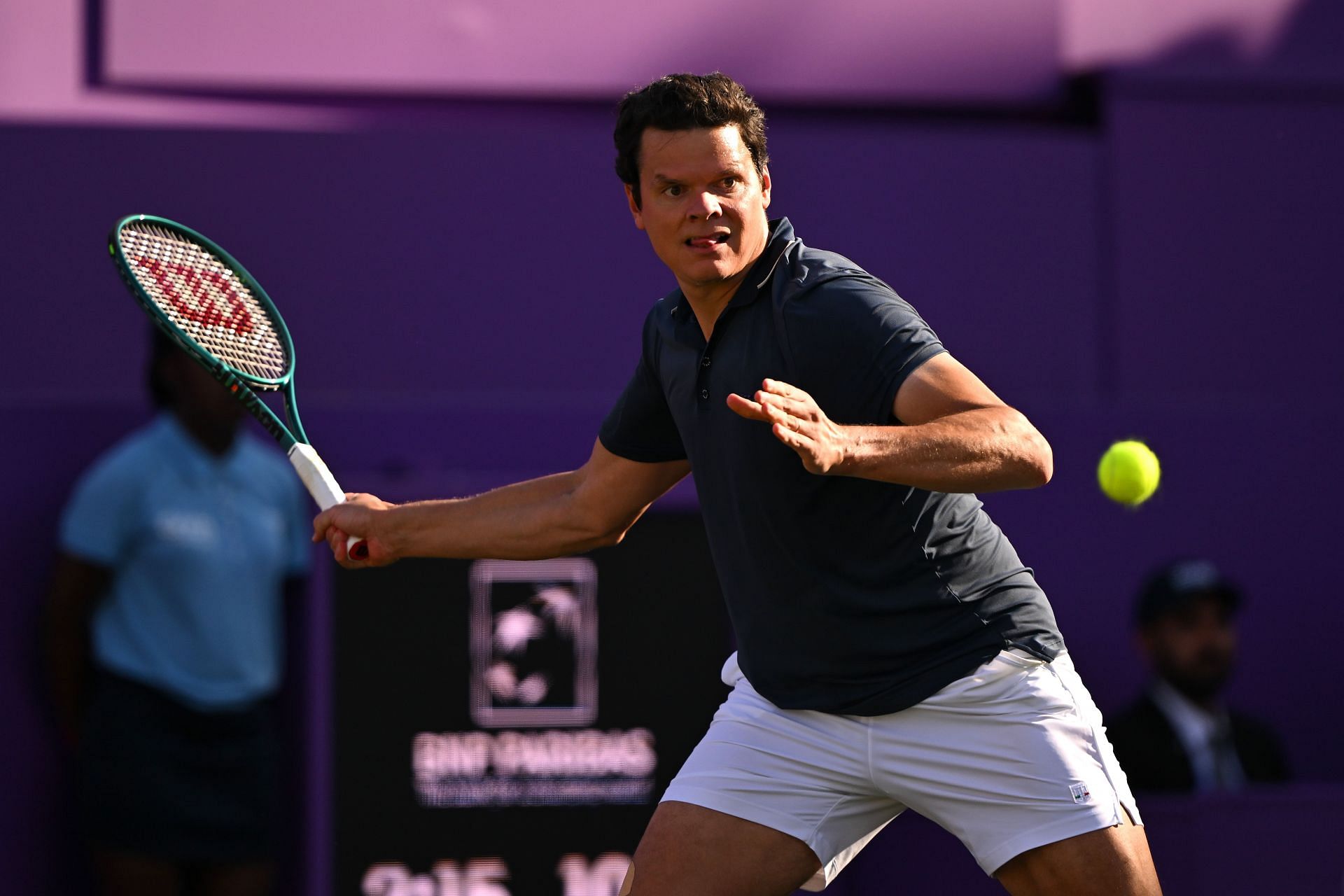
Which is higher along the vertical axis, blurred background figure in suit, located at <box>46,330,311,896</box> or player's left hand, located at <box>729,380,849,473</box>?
player's left hand, located at <box>729,380,849,473</box>

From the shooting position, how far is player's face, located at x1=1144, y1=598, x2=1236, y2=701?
5879 millimetres

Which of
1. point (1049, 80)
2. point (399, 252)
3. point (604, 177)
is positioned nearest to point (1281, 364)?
point (1049, 80)

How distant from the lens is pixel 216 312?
397cm

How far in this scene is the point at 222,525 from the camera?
5.32 m

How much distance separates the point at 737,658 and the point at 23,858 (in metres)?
3.04

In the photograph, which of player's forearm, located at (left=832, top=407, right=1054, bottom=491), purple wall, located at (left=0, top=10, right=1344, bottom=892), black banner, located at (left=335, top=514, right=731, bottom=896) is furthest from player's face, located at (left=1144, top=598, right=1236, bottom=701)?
player's forearm, located at (left=832, top=407, right=1054, bottom=491)

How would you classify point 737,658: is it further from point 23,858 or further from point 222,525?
point 23,858

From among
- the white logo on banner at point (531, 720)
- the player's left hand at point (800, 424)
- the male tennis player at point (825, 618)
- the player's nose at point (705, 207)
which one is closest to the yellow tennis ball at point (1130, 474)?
the male tennis player at point (825, 618)

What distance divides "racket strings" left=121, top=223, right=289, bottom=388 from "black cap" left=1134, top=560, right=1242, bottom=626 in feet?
10.0

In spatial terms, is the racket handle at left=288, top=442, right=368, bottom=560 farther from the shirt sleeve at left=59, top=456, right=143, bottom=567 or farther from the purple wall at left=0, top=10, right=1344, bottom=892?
the purple wall at left=0, top=10, right=1344, bottom=892

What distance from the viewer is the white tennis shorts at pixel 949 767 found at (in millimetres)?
3074

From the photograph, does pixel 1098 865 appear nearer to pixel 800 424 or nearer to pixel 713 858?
pixel 713 858

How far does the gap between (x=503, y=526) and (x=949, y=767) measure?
0.95 metres

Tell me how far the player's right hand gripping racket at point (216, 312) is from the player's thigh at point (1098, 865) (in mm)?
1462
